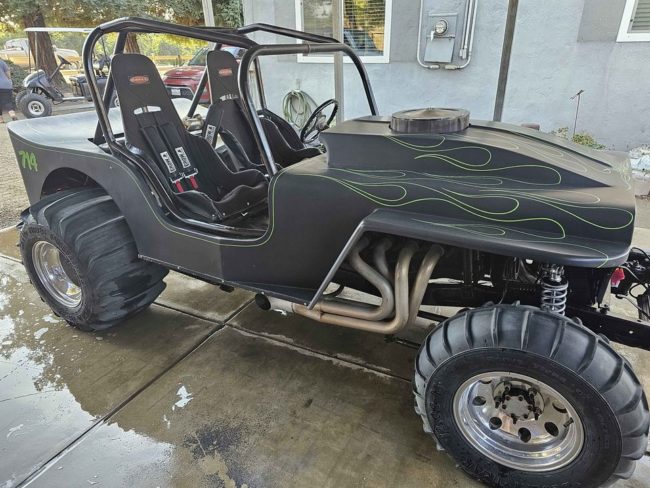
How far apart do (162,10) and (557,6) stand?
14298 millimetres

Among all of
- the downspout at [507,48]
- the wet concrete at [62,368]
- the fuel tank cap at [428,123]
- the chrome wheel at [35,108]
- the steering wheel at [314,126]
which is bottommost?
the wet concrete at [62,368]

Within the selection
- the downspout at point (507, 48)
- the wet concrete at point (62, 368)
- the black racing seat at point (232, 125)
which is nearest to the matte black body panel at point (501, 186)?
the black racing seat at point (232, 125)

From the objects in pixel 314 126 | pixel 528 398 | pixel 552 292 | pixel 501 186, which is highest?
pixel 501 186

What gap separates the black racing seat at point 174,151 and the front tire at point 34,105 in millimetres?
8959

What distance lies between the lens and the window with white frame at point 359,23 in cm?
624

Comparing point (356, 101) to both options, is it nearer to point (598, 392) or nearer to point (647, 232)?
point (647, 232)

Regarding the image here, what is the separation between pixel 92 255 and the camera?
7.66 ft

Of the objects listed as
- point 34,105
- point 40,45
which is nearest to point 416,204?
point 34,105

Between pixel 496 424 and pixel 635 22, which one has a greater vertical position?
pixel 635 22

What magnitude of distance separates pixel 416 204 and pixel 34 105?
35.9 feet

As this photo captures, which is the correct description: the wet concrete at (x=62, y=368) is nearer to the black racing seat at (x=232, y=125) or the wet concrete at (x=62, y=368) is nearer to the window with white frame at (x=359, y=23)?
the black racing seat at (x=232, y=125)

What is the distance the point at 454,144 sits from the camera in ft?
5.49

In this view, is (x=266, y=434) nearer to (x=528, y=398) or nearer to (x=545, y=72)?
(x=528, y=398)

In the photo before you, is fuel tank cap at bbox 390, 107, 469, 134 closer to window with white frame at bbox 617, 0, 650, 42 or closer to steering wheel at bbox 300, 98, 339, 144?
steering wheel at bbox 300, 98, 339, 144
